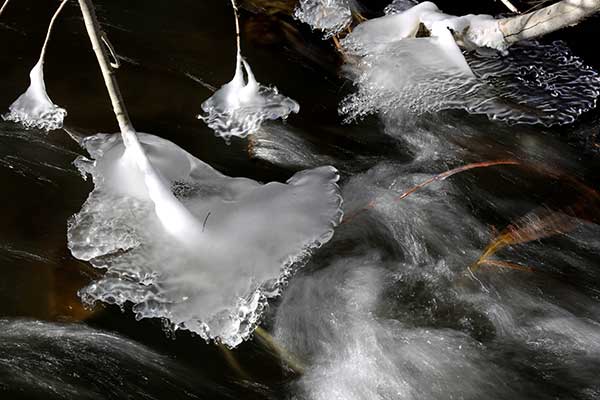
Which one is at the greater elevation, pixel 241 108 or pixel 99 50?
pixel 99 50

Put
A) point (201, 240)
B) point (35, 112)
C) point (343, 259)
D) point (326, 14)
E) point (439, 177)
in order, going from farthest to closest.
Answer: point (326, 14) → point (35, 112) → point (439, 177) → point (343, 259) → point (201, 240)

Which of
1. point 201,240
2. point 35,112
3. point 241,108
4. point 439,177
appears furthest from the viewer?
point 241,108

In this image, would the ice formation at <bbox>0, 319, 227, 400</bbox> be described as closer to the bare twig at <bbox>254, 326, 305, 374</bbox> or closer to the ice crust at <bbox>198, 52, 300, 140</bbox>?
the bare twig at <bbox>254, 326, 305, 374</bbox>

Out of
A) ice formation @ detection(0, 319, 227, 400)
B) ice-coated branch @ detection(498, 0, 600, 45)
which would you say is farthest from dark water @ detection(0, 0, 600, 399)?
ice-coated branch @ detection(498, 0, 600, 45)

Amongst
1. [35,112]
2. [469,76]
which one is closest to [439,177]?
[469,76]

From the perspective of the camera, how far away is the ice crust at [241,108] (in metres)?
3.53

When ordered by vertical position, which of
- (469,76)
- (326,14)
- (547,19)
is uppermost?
(547,19)

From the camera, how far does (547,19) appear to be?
11.7 feet

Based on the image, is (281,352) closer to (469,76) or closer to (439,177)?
(439,177)

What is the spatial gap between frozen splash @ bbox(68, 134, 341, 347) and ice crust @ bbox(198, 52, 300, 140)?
56 centimetres

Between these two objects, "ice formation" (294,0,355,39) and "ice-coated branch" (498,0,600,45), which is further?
"ice formation" (294,0,355,39)

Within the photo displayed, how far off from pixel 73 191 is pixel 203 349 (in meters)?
1.15

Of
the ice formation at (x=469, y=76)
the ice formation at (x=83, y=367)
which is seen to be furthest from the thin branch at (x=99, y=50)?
the ice formation at (x=469, y=76)

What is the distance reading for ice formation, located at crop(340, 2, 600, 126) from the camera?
11.6ft
